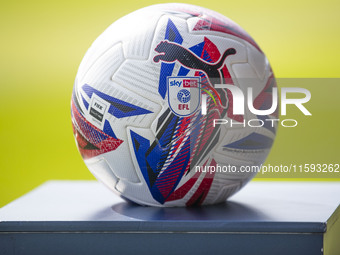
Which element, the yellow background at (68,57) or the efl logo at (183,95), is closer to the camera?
the efl logo at (183,95)

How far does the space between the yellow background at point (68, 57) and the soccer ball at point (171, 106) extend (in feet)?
7.78

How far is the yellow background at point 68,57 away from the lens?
171 inches

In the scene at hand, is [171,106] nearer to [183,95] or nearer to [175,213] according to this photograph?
[183,95]

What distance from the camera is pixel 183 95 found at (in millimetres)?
1783

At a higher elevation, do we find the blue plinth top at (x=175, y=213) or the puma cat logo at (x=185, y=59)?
the puma cat logo at (x=185, y=59)

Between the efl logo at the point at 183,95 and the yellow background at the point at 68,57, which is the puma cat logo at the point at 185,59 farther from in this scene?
the yellow background at the point at 68,57

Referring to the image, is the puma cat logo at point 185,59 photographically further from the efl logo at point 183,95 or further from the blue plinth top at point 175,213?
the blue plinth top at point 175,213

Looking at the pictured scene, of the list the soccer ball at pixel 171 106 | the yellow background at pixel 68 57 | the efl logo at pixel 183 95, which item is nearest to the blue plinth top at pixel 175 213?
the soccer ball at pixel 171 106

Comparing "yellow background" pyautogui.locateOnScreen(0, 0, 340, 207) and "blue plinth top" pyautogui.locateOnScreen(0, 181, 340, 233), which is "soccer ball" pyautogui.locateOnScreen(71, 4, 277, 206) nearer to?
"blue plinth top" pyautogui.locateOnScreen(0, 181, 340, 233)

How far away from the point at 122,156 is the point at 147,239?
266 mm

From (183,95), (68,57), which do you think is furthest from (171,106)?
(68,57)

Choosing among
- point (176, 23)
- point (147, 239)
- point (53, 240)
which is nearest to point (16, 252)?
point (53, 240)

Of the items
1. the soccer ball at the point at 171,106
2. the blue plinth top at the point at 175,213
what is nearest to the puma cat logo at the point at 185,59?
the soccer ball at the point at 171,106

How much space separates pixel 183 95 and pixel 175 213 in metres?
0.35
